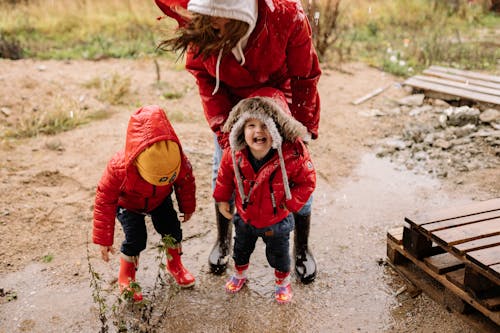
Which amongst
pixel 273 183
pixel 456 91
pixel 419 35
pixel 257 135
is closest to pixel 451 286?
pixel 273 183

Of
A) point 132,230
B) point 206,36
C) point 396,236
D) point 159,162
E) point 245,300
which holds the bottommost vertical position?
point 245,300

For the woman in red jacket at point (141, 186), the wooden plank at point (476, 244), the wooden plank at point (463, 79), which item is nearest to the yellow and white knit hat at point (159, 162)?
the woman in red jacket at point (141, 186)

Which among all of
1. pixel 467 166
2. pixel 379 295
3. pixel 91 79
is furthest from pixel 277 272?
pixel 91 79

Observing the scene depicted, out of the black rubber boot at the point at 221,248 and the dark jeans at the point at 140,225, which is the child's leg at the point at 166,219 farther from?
the black rubber boot at the point at 221,248

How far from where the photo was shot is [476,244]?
2.61 meters

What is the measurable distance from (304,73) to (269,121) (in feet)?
1.29

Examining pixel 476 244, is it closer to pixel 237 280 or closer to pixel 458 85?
pixel 237 280

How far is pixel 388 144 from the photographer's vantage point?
17.4 ft

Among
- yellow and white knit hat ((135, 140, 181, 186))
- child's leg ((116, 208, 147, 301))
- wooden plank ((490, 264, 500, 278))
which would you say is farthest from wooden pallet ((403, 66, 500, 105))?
child's leg ((116, 208, 147, 301))

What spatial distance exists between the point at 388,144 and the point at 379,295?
2.63 metres

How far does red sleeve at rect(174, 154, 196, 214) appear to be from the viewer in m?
2.81

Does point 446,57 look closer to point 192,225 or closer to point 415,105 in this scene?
point 415,105

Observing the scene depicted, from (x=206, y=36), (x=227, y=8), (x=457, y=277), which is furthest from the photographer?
(x=457, y=277)

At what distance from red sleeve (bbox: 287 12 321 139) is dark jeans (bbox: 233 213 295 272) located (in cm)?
60
